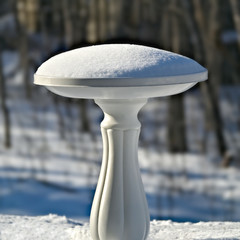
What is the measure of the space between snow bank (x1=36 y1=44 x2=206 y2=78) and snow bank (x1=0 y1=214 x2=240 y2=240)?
2.69ft

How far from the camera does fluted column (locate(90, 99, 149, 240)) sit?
6.91 ft

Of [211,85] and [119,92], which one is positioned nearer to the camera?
[119,92]

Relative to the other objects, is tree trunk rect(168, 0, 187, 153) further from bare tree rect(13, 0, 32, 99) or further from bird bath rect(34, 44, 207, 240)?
bird bath rect(34, 44, 207, 240)

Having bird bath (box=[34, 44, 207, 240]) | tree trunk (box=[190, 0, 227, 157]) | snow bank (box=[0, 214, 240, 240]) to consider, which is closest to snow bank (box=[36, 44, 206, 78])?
bird bath (box=[34, 44, 207, 240])

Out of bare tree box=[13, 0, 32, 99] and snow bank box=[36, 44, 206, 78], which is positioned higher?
snow bank box=[36, 44, 206, 78]

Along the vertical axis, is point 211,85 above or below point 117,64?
below

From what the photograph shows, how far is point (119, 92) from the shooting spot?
193 cm

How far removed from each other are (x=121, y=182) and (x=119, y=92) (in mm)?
396

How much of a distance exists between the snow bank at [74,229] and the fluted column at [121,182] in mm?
332

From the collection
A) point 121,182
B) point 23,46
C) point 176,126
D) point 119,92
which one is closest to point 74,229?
point 121,182

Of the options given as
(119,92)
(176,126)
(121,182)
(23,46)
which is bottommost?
(176,126)

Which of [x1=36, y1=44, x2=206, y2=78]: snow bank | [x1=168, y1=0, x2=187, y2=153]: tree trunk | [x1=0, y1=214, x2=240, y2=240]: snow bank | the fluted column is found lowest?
[x1=168, y1=0, x2=187, y2=153]: tree trunk

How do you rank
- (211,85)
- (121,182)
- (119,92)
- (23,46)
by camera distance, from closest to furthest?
(119,92)
(121,182)
(211,85)
(23,46)

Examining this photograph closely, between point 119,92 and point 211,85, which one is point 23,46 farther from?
point 119,92
